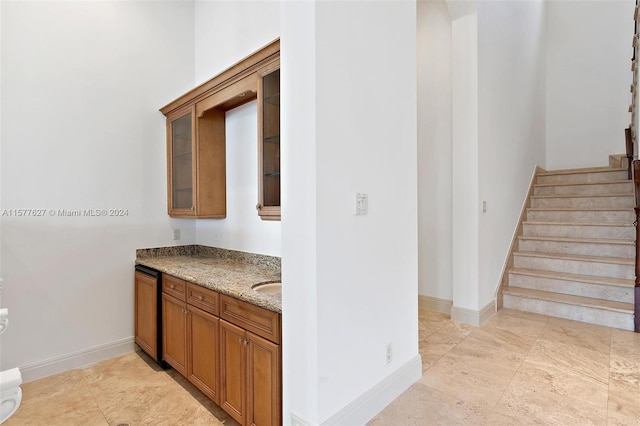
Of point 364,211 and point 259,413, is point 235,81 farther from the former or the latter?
point 259,413

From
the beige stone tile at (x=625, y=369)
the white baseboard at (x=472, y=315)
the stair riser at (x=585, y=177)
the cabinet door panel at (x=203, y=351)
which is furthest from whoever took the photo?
the stair riser at (x=585, y=177)

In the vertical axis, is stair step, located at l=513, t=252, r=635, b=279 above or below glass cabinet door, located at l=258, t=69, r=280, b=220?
below

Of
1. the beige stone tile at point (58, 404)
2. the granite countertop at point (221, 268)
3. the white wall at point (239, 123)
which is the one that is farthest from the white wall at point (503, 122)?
the beige stone tile at point (58, 404)

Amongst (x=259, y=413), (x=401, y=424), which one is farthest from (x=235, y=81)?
(x=401, y=424)

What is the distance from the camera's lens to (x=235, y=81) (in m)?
2.58

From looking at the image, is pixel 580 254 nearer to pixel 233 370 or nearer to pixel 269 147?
pixel 269 147

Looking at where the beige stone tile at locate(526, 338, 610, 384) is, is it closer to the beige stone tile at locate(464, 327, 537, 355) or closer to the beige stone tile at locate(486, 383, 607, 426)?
the beige stone tile at locate(464, 327, 537, 355)

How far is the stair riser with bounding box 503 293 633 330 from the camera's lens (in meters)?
3.11

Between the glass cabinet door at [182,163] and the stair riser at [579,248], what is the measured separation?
391 centimetres

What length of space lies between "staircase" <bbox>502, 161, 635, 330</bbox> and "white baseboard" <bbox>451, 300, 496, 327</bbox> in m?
0.52

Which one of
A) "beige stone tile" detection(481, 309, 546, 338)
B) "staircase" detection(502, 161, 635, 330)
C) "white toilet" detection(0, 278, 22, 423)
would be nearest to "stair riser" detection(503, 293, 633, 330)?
"staircase" detection(502, 161, 635, 330)

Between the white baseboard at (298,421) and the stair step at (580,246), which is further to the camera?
the stair step at (580,246)

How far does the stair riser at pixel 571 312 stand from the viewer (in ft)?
10.2

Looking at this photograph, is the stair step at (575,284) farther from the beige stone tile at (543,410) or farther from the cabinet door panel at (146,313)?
the cabinet door panel at (146,313)
